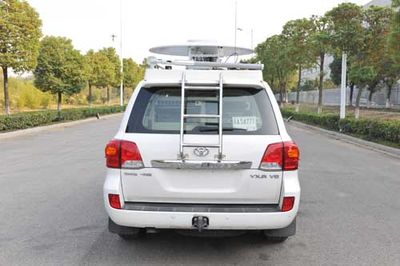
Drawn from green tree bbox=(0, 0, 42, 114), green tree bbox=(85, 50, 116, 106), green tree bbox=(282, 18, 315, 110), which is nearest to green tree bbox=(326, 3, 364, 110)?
green tree bbox=(282, 18, 315, 110)

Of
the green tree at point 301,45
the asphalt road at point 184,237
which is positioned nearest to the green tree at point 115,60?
the green tree at point 301,45

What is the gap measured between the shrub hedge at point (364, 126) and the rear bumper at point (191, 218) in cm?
1281

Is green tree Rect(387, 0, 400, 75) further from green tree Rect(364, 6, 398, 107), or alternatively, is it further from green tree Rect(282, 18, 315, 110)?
green tree Rect(282, 18, 315, 110)

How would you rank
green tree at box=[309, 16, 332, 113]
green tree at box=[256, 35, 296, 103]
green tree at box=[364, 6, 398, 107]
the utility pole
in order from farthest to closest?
green tree at box=[256, 35, 296, 103], green tree at box=[309, 16, 332, 113], green tree at box=[364, 6, 398, 107], the utility pole

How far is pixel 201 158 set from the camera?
407cm

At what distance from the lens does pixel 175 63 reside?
→ 5062 millimetres

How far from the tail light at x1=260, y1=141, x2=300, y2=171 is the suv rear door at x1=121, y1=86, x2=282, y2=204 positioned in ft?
0.17

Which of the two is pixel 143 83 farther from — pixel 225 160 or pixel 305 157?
pixel 305 157

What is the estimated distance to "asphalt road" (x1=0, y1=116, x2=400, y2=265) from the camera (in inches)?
180

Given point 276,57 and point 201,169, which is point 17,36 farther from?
point 276,57

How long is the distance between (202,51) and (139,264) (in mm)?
6005

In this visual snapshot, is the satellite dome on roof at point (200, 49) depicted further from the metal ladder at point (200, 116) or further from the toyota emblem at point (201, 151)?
the toyota emblem at point (201, 151)

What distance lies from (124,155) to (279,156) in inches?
55.8

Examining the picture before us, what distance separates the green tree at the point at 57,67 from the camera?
91.5 ft
